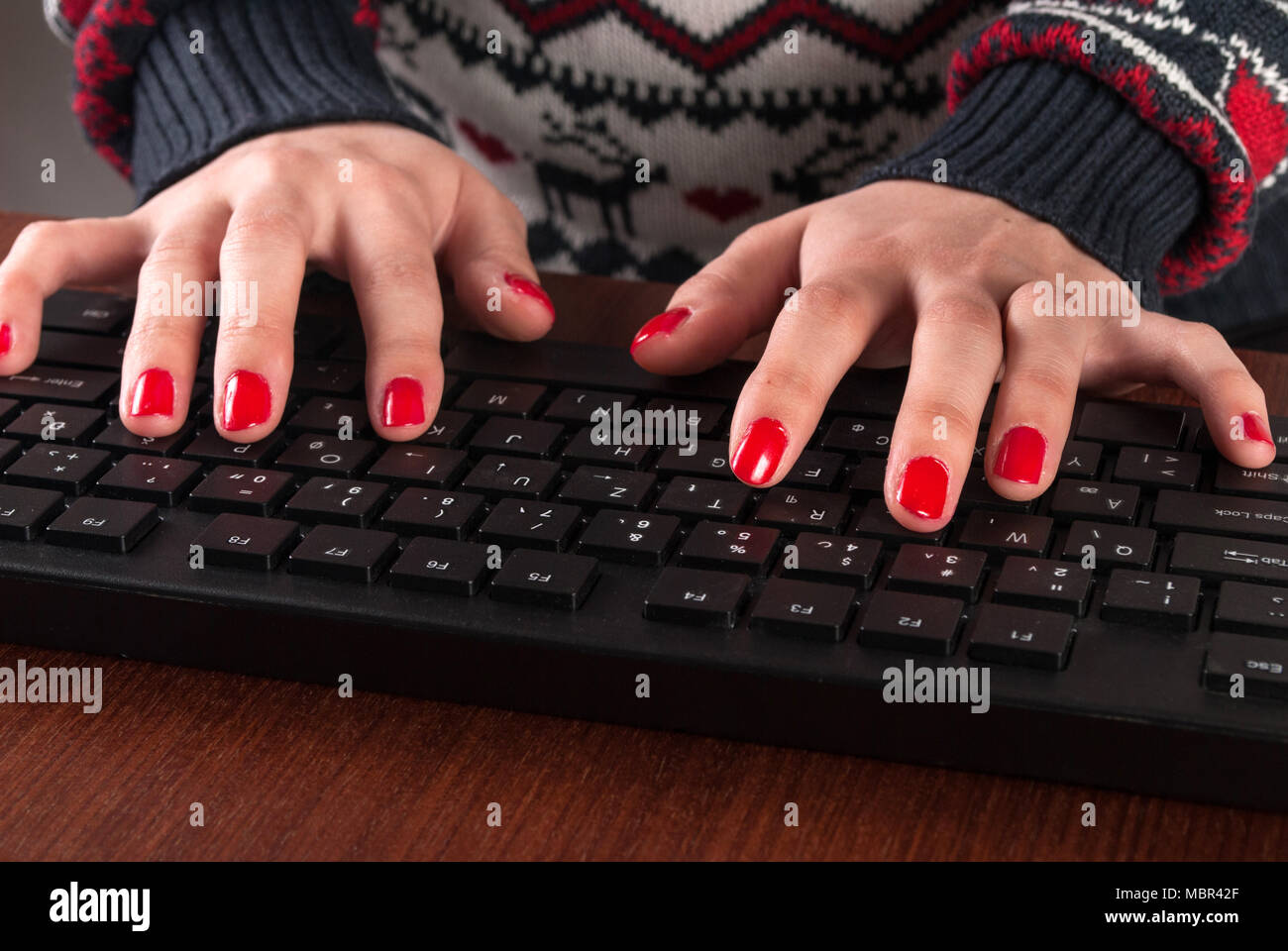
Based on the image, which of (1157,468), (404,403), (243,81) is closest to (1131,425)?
(1157,468)

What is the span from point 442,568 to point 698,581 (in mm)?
71

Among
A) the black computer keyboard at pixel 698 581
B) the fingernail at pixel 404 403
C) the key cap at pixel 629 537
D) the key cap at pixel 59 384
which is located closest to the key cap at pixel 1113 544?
the black computer keyboard at pixel 698 581

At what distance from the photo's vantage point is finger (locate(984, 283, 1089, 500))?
40 cm

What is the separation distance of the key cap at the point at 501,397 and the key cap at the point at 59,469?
0.12 metres

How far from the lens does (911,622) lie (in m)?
0.33

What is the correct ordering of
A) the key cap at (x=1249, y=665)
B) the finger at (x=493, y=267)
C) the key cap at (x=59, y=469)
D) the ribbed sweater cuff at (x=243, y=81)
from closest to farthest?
the key cap at (x=1249, y=665) → the key cap at (x=59, y=469) → the finger at (x=493, y=267) → the ribbed sweater cuff at (x=243, y=81)

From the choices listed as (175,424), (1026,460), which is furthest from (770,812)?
(175,424)

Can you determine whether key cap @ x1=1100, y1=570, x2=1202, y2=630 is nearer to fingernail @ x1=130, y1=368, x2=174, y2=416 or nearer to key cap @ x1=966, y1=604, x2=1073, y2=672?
key cap @ x1=966, y1=604, x2=1073, y2=672

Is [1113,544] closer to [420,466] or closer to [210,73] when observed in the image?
[420,466]

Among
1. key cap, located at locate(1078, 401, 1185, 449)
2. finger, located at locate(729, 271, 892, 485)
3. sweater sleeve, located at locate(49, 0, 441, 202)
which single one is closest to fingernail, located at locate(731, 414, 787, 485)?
finger, located at locate(729, 271, 892, 485)

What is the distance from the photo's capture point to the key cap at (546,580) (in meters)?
0.35

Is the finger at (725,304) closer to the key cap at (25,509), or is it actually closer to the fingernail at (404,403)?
the fingernail at (404,403)
